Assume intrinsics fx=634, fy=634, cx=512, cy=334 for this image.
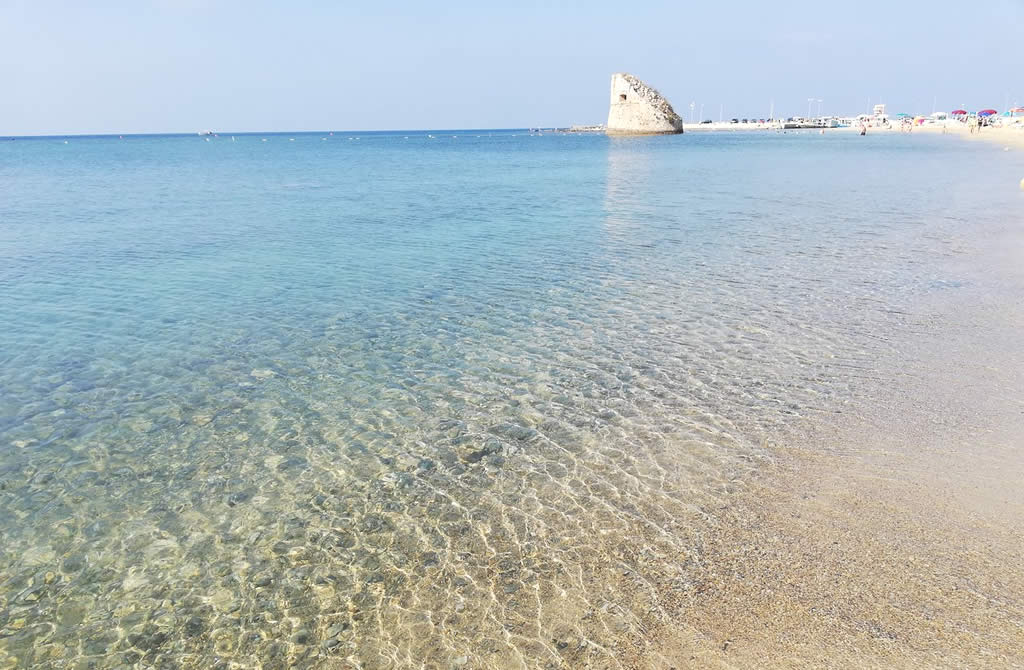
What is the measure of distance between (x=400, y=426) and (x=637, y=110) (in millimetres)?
134255

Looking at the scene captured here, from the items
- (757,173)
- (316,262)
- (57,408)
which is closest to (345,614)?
(57,408)

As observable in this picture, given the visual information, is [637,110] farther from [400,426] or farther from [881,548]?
[881,548]

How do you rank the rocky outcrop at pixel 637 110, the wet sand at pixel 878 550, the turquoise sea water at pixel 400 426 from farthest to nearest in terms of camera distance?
the rocky outcrop at pixel 637 110, the turquoise sea water at pixel 400 426, the wet sand at pixel 878 550

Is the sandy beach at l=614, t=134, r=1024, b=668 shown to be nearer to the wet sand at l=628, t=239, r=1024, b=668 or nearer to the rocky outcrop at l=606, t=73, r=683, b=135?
the wet sand at l=628, t=239, r=1024, b=668

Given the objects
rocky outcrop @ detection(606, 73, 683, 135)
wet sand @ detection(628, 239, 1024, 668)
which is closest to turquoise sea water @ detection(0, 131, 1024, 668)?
wet sand @ detection(628, 239, 1024, 668)

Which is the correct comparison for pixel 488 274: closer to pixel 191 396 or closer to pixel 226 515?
pixel 191 396

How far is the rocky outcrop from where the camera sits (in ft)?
417

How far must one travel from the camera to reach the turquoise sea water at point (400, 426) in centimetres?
502

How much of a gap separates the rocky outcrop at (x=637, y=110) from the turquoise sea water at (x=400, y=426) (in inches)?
4582

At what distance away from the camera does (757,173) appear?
47.9m

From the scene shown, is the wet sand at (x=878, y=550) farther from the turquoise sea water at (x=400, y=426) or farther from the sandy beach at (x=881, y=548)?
the turquoise sea water at (x=400, y=426)

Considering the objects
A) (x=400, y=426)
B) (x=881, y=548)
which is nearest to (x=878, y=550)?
(x=881, y=548)

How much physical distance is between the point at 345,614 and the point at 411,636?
623mm

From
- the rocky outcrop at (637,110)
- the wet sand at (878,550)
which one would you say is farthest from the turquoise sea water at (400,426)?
the rocky outcrop at (637,110)
